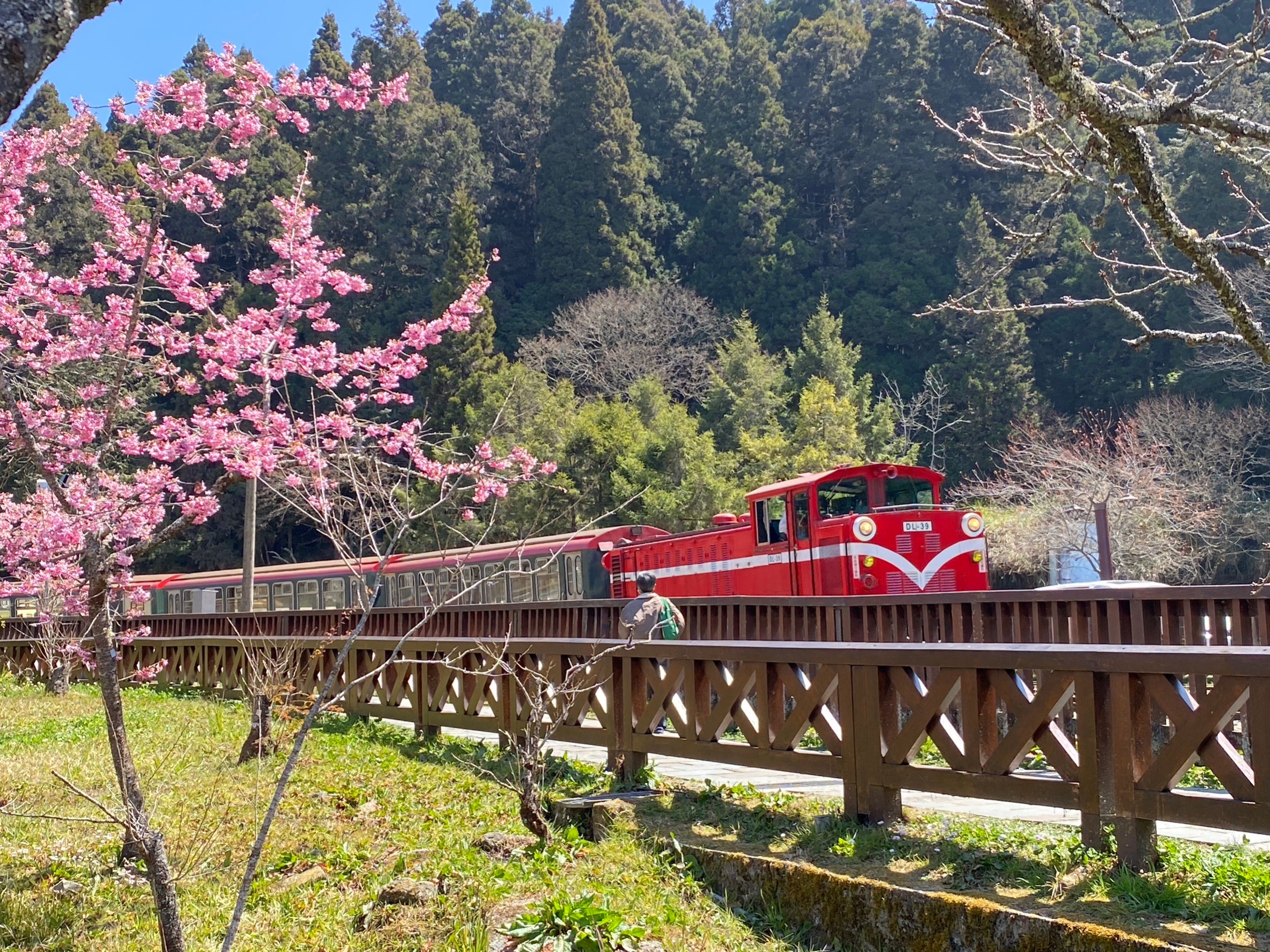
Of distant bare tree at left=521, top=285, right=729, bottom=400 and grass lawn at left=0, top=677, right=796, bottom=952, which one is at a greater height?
distant bare tree at left=521, top=285, right=729, bottom=400

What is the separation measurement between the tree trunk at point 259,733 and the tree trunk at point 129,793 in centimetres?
259

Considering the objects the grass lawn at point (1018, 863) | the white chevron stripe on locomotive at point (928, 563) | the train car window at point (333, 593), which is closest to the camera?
the grass lawn at point (1018, 863)

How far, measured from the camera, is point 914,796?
693cm

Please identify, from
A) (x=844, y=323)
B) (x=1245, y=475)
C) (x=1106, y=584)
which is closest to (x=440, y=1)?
(x=844, y=323)

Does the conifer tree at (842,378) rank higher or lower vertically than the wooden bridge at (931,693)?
higher

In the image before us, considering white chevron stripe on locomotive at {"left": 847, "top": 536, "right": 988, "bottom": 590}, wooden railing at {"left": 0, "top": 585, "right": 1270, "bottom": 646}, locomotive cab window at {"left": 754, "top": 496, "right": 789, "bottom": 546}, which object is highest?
locomotive cab window at {"left": 754, "top": 496, "right": 789, "bottom": 546}

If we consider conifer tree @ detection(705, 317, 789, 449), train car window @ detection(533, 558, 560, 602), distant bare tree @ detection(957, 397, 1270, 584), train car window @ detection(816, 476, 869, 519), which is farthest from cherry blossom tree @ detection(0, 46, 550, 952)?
conifer tree @ detection(705, 317, 789, 449)

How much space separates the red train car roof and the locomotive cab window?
0.11 metres

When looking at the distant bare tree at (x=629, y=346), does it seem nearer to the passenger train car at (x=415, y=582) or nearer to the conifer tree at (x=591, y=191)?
the conifer tree at (x=591, y=191)

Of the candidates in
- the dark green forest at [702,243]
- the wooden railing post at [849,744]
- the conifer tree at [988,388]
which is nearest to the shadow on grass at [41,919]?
the wooden railing post at [849,744]

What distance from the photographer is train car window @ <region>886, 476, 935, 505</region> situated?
15344 mm

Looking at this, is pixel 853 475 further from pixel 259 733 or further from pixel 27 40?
pixel 27 40

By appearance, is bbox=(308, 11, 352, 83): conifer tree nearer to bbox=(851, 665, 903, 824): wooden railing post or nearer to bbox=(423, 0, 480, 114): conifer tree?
bbox=(423, 0, 480, 114): conifer tree

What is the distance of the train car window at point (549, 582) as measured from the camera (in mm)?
21141
